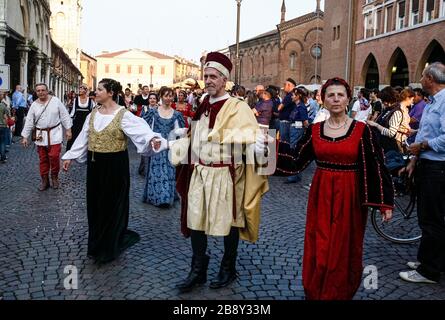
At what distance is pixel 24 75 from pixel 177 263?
2322 centimetres

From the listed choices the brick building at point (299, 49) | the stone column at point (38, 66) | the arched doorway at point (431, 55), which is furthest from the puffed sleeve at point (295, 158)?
the brick building at point (299, 49)

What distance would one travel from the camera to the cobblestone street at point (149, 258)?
4.61 metres

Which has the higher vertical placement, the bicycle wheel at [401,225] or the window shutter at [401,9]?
the window shutter at [401,9]

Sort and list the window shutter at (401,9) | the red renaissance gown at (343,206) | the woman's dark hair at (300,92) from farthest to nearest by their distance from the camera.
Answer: the window shutter at (401,9) → the woman's dark hair at (300,92) → the red renaissance gown at (343,206)

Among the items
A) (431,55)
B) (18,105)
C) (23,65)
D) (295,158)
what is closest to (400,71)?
(431,55)

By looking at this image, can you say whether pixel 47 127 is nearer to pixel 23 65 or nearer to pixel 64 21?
pixel 23 65

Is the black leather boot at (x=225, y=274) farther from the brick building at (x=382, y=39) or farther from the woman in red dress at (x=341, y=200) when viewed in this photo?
the brick building at (x=382, y=39)

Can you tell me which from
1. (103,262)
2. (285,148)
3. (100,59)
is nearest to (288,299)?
(285,148)

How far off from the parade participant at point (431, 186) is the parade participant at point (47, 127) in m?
6.77

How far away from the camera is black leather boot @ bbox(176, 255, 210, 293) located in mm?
4551

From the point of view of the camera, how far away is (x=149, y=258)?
220 inches

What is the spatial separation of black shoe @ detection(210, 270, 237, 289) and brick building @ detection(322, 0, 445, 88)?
24101mm

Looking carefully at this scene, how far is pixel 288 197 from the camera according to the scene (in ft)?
30.8

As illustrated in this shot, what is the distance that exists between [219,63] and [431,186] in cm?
232
